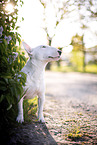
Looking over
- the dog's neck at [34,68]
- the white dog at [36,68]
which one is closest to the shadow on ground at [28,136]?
the white dog at [36,68]

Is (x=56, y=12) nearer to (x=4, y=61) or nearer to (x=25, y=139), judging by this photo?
(x=4, y=61)

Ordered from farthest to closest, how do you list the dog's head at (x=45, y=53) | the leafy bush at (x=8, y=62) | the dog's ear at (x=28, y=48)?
the dog's ear at (x=28, y=48) < the dog's head at (x=45, y=53) < the leafy bush at (x=8, y=62)

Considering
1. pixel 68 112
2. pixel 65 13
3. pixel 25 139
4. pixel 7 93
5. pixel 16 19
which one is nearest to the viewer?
pixel 7 93

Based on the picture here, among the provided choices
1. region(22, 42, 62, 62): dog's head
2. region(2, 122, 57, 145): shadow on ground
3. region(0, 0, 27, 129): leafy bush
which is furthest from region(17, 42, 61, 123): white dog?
region(0, 0, 27, 129): leafy bush

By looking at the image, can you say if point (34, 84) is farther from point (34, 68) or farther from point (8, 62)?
point (8, 62)

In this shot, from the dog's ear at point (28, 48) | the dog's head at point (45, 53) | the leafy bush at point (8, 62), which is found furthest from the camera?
the dog's ear at point (28, 48)

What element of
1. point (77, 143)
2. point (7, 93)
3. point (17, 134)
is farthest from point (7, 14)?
point (77, 143)

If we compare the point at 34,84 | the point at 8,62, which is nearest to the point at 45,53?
the point at 34,84

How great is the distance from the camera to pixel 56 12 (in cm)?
645

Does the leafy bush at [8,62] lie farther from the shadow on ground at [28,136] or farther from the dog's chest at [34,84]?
the dog's chest at [34,84]

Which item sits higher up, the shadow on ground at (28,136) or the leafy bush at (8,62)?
the leafy bush at (8,62)

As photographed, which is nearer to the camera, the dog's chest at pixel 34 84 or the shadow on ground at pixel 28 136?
the shadow on ground at pixel 28 136

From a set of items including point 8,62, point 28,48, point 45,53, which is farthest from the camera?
point 28,48

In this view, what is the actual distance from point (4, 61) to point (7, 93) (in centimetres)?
59
